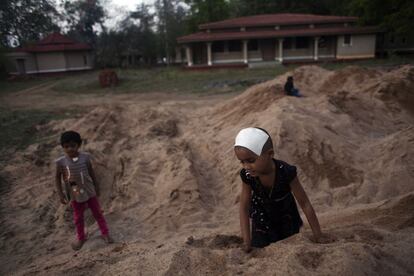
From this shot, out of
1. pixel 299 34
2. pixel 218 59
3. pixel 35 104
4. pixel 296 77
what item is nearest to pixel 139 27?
pixel 218 59

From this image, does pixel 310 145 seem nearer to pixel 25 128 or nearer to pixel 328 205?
pixel 328 205

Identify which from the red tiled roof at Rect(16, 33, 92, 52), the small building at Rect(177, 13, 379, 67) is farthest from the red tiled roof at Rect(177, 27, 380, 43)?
the red tiled roof at Rect(16, 33, 92, 52)

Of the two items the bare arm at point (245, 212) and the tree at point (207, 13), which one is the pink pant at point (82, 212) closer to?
the bare arm at point (245, 212)

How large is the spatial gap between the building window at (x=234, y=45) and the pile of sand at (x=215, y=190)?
18705 mm

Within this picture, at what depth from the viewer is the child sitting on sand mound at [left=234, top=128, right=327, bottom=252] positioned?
2.35 meters

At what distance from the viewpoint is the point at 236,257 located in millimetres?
2484

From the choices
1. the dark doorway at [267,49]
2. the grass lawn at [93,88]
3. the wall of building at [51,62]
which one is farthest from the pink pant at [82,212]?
the wall of building at [51,62]

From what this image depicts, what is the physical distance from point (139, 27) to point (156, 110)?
30.6 meters

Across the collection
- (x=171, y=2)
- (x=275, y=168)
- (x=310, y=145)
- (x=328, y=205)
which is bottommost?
(x=328, y=205)

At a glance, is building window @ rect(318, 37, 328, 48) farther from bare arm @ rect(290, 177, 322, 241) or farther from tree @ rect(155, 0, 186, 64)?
bare arm @ rect(290, 177, 322, 241)

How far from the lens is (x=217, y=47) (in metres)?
28.5

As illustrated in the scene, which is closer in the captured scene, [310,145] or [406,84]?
[310,145]

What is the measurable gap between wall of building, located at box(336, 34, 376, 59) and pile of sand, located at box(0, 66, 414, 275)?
17914mm

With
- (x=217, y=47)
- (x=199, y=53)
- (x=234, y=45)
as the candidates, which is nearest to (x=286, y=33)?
(x=234, y=45)
